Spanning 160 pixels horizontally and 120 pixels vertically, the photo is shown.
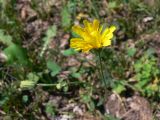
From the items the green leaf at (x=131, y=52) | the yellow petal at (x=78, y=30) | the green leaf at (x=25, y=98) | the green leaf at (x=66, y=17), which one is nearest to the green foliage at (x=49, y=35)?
the green leaf at (x=66, y=17)

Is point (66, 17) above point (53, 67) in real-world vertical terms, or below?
above

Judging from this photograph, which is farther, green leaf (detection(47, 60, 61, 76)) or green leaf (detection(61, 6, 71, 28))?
green leaf (detection(61, 6, 71, 28))

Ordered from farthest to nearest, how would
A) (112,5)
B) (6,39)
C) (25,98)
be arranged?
(112,5) → (6,39) → (25,98)

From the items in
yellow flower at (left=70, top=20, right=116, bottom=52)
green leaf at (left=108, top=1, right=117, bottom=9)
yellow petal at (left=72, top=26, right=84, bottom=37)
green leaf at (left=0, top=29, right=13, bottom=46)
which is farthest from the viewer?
green leaf at (left=108, top=1, right=117, bottom=9)

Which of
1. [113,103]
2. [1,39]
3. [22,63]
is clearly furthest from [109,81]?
[1,39]

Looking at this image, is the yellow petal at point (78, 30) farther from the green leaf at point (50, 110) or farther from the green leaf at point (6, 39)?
the green leaf at point (6, 39)

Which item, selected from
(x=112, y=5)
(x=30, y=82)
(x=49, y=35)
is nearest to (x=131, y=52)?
(x=112, y=5)

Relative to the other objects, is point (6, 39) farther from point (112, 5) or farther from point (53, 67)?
point (112, 5)

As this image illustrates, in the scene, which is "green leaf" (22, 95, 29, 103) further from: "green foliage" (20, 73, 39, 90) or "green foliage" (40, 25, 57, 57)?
"green foliage" (40, 25, 57, 57)

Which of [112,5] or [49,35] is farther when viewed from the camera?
[112,5]

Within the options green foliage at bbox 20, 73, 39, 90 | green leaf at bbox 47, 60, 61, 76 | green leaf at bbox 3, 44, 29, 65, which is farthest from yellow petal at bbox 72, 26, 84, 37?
green leaf at bbox 3, 44, 29, 65

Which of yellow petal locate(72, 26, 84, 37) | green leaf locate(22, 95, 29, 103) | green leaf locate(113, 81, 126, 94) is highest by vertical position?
yellow petal locate(72, 26, 84, 37)

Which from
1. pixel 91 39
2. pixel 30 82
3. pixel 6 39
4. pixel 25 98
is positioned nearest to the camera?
pixel 91 39
